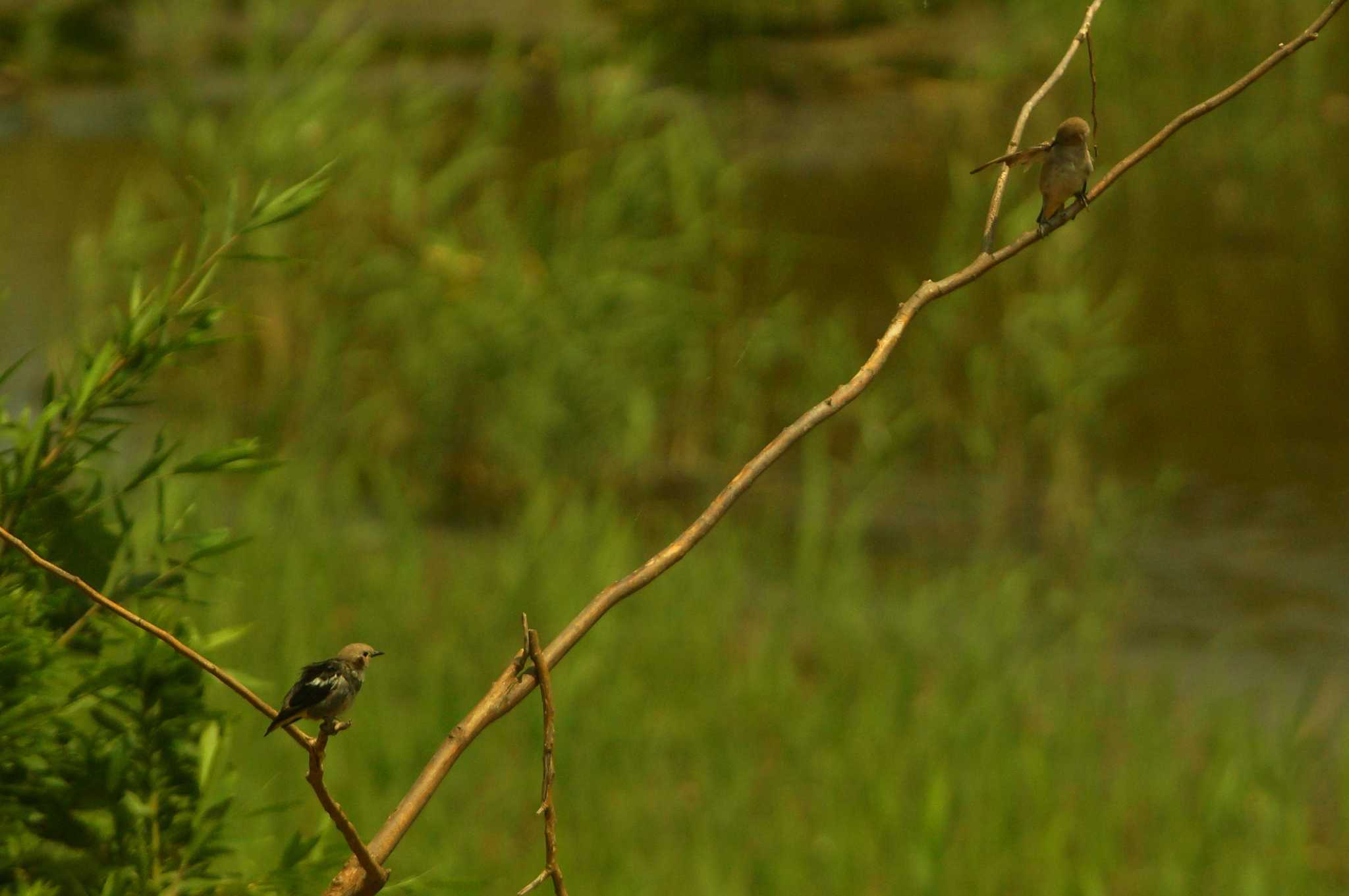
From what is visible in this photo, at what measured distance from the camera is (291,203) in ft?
4.46

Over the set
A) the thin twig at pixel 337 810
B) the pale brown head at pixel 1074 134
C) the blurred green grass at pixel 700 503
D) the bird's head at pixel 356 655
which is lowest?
the blurred green grass at pixel 700 503

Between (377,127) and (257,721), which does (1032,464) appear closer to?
(377,127)

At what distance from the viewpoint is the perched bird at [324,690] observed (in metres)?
0.96

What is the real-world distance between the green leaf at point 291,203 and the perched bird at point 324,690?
17.5 inches

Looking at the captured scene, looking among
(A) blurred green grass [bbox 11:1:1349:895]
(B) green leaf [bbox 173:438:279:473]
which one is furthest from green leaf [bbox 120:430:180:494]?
(A) blurred green grass [bbox 11:1:1349:895]

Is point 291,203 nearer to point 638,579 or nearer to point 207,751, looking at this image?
point 207,751

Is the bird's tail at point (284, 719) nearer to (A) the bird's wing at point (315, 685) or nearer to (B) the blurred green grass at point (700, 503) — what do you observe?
(A) the bird's wing at point (315, 685)

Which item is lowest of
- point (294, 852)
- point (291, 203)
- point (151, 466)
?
point (294, 852)

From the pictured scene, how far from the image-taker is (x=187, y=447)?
5.85 metres

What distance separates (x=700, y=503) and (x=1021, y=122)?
5.60 meters

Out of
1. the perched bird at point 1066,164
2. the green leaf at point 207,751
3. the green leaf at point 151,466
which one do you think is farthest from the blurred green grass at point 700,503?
the perched bird at point 1066,164

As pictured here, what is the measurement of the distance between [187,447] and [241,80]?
6.87m

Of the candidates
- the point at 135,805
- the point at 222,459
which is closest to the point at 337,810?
the point at 135,805

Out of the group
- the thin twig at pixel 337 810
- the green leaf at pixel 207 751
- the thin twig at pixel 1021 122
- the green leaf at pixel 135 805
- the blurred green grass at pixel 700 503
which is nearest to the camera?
the thin twig at pixel 337 810
